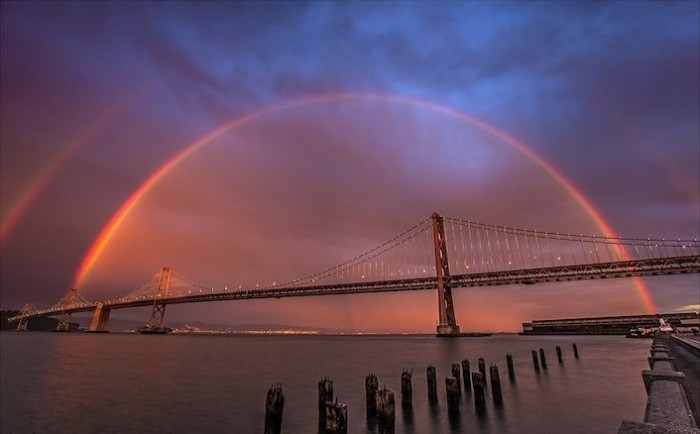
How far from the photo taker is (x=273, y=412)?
1173cm

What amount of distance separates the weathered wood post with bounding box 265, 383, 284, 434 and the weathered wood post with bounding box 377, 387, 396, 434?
321 centimetres

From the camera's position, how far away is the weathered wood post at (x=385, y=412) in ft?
35.5

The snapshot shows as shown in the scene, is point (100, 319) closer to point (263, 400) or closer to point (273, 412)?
point (263, 400)

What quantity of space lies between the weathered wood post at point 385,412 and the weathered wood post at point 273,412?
3208 millimetres

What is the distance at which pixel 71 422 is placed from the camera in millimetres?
15016

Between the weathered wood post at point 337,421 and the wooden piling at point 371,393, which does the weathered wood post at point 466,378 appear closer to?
the wooden piling at point 371,393

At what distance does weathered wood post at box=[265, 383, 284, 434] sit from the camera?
38.1ft

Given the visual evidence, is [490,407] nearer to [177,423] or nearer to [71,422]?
[177,423]

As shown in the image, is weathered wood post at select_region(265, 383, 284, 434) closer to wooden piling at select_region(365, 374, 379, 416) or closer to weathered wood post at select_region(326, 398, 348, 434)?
weathered wood post at select_region(326, 398, 348, 434)

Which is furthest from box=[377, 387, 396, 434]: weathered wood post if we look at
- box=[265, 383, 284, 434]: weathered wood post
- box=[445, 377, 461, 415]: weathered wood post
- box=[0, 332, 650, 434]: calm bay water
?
box=[445, 377, 461, 415]: weathered wood post

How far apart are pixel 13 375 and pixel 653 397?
124 ft

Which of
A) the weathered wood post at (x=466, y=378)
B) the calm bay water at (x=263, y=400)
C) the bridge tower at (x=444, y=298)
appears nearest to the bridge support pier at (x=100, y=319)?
the calm bay water at (x=263, y=400)

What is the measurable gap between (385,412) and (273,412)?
354cm

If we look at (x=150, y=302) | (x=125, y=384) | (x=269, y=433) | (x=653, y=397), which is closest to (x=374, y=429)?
(x=269, y=433)
